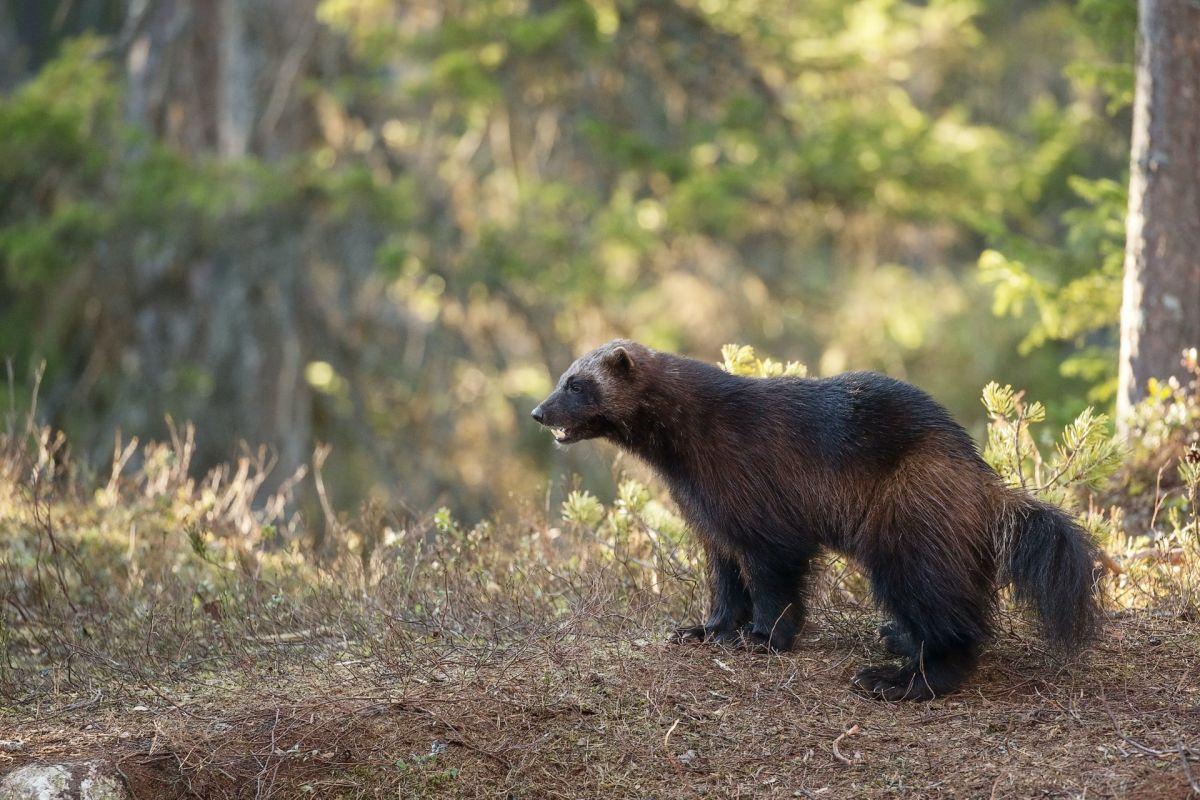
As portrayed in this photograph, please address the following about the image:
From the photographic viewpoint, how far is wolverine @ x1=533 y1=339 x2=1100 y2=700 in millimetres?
5359

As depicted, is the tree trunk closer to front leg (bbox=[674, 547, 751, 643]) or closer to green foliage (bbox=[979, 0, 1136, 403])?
green foliage (bbox=[979, 0, 1136, 403])

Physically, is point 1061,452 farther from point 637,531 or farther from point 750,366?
point 637,531

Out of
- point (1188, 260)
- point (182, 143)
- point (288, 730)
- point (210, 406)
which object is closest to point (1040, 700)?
point (288, 730)

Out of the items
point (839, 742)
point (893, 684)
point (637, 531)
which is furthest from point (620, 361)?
point (839, 742)

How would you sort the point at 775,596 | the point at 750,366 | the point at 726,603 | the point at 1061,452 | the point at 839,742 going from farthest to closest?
the point at 750,366
the point at 1061,452
the point at 726,603
the point at 775,596
the point at 839,742

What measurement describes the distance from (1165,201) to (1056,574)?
3667mm

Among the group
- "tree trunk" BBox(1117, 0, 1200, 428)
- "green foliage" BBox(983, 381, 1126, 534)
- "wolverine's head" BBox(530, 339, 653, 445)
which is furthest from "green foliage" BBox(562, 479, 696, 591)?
"tree trunk" BBox(1117, 0, 1200, 428)

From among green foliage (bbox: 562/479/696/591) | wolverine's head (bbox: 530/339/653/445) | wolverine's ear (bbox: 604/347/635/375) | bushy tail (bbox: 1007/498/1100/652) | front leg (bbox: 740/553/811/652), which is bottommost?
green foliage (bbox: 562/479/696/591)

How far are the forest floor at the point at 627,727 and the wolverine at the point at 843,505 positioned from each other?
0.24m

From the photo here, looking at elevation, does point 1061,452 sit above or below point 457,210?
above

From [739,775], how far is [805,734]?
357 mm

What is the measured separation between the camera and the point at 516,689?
208 inches

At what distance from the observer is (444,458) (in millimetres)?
17219

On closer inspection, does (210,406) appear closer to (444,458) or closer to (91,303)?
(91,303)
